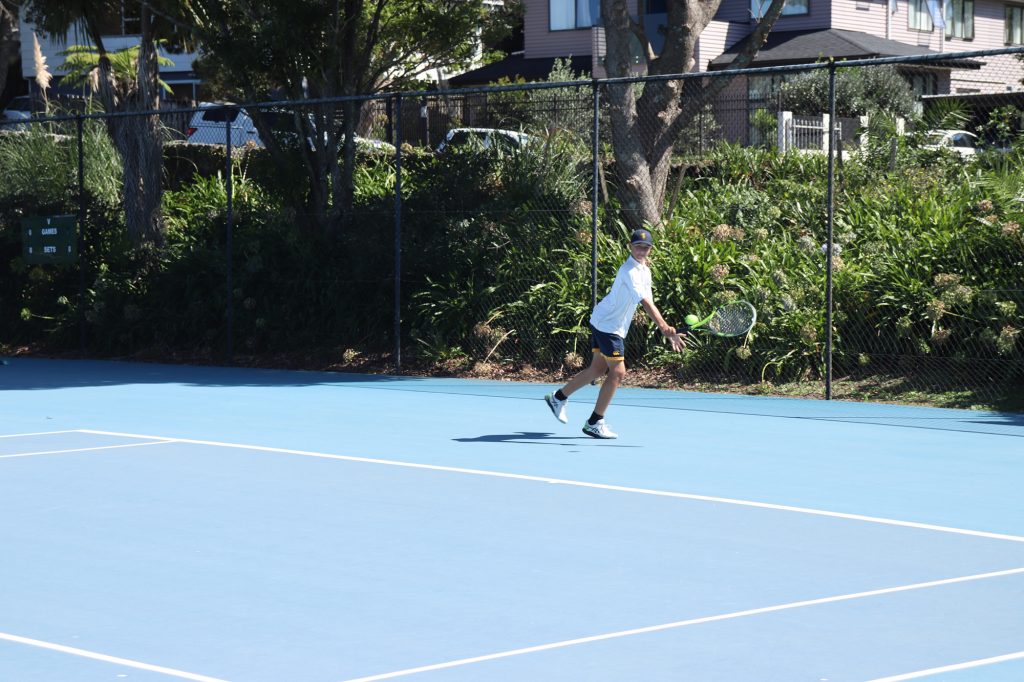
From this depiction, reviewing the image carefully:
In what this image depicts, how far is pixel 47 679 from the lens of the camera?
5.29 m

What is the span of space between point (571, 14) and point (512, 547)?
124 feet

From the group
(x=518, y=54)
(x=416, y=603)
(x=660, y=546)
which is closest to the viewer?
(x=416, y=603)

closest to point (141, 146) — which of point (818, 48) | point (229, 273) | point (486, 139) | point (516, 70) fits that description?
point (229, 273)

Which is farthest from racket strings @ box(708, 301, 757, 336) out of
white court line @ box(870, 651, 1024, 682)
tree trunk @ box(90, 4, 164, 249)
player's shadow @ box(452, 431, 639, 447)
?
tree trunk @ box(90, 4, 164, 249)

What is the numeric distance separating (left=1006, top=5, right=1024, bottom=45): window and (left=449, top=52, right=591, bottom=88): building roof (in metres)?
16.3

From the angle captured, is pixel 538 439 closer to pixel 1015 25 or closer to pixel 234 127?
pixel 234 127

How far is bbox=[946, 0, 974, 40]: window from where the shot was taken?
153 ft

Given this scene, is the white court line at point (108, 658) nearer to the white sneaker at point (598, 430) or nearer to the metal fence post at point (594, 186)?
the white sneaker at point (598, 430)

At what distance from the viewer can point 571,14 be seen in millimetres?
43906

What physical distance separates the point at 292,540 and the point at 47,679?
2589mm

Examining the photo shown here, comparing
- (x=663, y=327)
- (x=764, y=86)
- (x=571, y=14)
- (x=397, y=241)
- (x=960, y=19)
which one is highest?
(x=960, y=19)

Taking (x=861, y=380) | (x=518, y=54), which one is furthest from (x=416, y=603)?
(x=518, y=54)

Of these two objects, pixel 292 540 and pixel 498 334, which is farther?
pixel 498 334

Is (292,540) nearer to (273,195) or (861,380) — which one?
(861,380)
